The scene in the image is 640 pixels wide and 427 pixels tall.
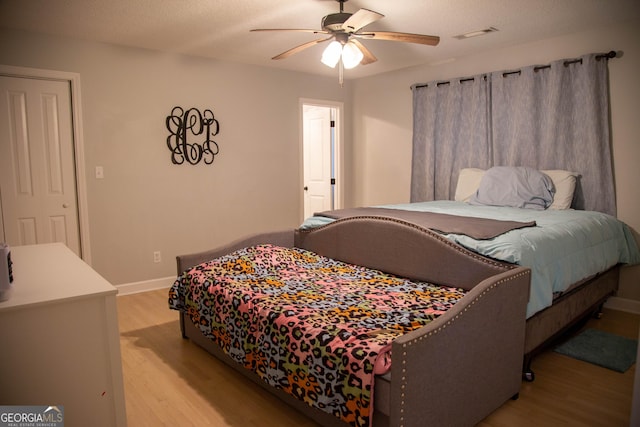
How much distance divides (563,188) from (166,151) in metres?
3.59

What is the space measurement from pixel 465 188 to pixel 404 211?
1157 millimetres

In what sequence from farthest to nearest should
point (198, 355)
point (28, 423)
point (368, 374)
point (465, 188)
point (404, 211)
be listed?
point (465, 188), point (404, 211), point (198, 355), point (368, 374), point (28, 423)

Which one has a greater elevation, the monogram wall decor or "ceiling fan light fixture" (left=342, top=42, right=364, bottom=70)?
"ceiling fan light fixture" (left=342, top=42, right=364, bottom=70)

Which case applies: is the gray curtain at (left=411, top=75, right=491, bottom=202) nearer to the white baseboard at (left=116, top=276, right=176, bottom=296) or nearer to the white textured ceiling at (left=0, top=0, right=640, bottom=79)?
the white textured ceiling at (left=0, top=0, right=640, bottom=79)

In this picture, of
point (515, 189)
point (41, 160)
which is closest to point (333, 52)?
point (515, 189)

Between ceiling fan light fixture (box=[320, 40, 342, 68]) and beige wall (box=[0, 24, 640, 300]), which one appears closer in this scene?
ceiling fan light fixture (box=[320, 40, 342, 68])

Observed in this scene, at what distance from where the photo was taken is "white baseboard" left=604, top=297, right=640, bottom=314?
11.6ft

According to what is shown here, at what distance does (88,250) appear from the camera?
3.86 meters

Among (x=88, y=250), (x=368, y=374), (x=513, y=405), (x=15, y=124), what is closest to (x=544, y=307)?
(x=513, y=405)

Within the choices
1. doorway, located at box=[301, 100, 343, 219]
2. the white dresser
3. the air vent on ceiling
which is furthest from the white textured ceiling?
the white dresser

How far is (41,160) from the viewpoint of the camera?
363cm

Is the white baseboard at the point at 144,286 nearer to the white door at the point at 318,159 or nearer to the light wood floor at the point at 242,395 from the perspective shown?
the light wood floor at the point at 242,395

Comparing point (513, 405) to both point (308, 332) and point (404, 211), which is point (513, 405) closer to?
point (308, 332)

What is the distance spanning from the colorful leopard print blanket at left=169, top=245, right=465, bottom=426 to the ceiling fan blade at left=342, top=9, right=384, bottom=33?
5.07ft
